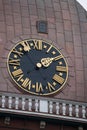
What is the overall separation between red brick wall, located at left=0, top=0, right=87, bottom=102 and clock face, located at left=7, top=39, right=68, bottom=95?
0.29 meters

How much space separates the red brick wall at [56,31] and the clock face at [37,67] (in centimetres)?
29

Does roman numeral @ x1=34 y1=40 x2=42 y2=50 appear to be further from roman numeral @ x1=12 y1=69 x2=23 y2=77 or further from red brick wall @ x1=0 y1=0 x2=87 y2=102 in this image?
roman numeral @ x1=12 y1=69 x2=23 y2=77

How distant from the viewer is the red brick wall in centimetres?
5491

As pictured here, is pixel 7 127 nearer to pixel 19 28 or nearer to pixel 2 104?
pixel 2 104

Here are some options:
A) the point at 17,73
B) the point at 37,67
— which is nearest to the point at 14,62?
the point at 17,73

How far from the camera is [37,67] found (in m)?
54.7

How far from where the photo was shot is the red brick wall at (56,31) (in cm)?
5491

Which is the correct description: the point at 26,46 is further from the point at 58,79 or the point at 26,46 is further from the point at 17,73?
the point at 58,79

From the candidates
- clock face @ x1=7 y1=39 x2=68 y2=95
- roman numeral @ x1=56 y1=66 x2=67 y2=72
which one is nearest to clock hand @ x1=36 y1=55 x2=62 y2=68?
clock face @ x1=7 y1=39 x2=68 y2=95

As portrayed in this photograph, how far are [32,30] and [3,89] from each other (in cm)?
371

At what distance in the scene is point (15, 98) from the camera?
173 ft

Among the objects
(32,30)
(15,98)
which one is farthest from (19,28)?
(15,98)

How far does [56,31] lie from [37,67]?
8.53 feet

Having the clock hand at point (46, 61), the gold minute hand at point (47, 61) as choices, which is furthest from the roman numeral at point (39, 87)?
the gold minute hand at point (47, 61)
